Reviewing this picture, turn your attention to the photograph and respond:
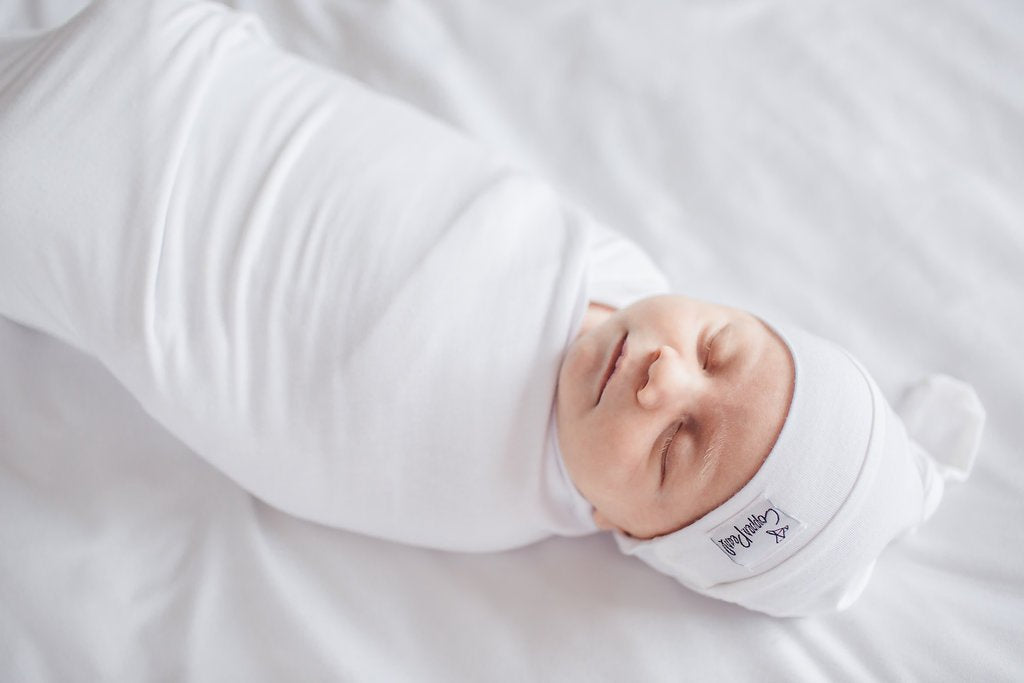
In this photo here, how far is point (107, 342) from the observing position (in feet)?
3.81

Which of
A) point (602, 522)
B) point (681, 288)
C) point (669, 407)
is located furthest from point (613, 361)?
point (681, 288)

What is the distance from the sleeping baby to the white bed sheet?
0.39 ft

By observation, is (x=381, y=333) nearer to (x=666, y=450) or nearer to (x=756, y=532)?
(x=666, y=450)

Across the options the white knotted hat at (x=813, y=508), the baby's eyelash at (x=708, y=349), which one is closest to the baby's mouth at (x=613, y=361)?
the baby's eyelash at (x=708, y=349)

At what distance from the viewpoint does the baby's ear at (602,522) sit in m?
1.18

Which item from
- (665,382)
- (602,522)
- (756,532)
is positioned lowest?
(602,522)

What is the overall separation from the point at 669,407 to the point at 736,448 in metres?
0.10

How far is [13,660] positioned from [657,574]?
947 mm

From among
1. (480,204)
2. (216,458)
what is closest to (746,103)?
(480,204)

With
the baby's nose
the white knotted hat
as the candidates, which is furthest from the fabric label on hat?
the baby's nose

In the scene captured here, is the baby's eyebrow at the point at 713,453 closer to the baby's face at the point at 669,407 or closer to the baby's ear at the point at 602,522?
the baby's face at the point at 669,407

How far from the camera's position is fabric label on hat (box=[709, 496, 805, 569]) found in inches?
39.8

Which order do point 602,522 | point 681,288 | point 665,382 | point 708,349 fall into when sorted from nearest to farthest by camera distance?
1. point 665,382
2. point 708,349
3. point 602,522
4. point 681,288

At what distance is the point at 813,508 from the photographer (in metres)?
1.02
